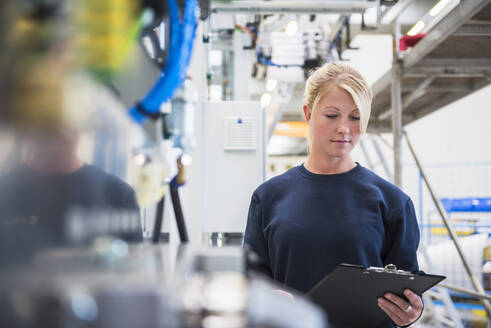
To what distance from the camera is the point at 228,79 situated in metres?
4.88

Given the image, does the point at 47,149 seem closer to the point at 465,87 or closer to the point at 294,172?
the point at 294,172

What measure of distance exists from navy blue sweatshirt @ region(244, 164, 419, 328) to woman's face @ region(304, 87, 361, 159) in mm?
108

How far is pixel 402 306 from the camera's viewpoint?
3.88ft

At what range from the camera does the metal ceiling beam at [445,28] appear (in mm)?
1770

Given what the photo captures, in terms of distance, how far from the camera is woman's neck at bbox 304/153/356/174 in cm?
146

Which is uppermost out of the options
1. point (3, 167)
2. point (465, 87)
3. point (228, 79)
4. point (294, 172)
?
point (228, 79)

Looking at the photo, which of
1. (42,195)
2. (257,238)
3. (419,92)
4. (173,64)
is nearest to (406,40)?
(419,92)

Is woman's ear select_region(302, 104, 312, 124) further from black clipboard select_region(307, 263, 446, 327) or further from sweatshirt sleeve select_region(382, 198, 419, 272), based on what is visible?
black clipboard select_region(307, 263, 446, 327)

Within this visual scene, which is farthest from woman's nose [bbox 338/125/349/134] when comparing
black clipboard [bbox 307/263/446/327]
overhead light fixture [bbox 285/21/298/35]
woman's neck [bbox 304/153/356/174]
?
overhead light fixture [bbox 285/21/298/35]

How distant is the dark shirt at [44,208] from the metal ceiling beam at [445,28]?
5.73ft

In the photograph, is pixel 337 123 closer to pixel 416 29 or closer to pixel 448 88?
pixel 416 29

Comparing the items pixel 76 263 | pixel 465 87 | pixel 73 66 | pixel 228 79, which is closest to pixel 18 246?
pixel 76 263

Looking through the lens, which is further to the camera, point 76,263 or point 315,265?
point 315,265

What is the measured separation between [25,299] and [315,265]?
1161 mm
